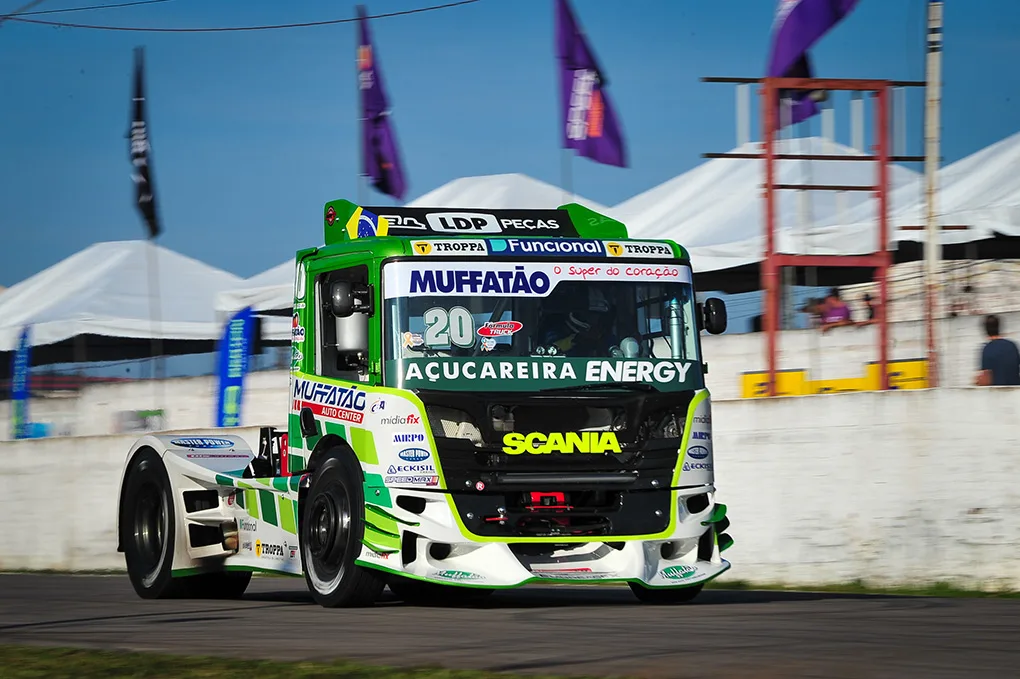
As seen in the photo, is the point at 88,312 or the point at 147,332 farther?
the point at 88,312

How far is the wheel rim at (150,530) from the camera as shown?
13438 millimetres

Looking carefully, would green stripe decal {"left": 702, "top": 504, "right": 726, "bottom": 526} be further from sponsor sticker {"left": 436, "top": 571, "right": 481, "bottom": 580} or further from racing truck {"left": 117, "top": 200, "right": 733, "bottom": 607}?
sponsor sticker {"left": 436, "top": 571, "right": 481, "bottom": 580}

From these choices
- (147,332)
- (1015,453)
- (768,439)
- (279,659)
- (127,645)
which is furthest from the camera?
(147,332)

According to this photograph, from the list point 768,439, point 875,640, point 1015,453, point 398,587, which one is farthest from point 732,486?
point 875,640

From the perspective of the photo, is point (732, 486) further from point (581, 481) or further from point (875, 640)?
point (875, 640)

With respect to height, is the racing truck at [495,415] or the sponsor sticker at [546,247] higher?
the sponsor sticker at [546,247]

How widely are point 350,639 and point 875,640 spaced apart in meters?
2.66

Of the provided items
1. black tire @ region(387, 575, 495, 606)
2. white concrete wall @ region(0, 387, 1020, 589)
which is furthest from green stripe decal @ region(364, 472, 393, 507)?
white concrete wall @ region(0, 387, 1020, 589)

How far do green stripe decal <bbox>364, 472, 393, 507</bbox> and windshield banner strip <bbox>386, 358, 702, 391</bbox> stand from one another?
1.99 ft

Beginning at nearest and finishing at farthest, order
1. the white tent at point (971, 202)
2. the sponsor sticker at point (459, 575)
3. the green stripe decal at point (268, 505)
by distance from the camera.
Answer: the sponsor sticker at point (459, 575), the green stripe decal at point (268, 505), the white tent at point (971, 202)

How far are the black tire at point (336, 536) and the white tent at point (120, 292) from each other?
912 inches

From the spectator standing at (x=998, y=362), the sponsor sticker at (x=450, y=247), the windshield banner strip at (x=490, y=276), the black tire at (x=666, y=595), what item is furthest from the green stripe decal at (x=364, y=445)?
the spectator standing at (x=998, y=362)

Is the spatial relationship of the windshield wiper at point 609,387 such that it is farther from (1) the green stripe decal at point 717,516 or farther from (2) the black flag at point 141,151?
(2) the black flag at point 141,151

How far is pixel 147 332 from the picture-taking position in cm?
3312
